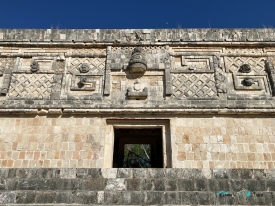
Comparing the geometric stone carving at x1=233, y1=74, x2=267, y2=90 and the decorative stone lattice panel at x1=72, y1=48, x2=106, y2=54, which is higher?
the decorative stone lattice panel at x1=72, y1=48, x2=106, y2=54

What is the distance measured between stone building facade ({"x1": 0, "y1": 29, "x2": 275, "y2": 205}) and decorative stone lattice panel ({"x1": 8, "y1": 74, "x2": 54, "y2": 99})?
23 millimetres

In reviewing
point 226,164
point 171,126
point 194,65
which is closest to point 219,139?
point 226,164

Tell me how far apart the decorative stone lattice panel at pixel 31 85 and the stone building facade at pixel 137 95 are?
0.02 metres

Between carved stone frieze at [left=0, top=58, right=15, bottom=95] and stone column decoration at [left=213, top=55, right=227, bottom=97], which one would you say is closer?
stone column decoration at [left=213, top=55, right=227, bottom=97]

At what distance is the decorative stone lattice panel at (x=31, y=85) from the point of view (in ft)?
22.7

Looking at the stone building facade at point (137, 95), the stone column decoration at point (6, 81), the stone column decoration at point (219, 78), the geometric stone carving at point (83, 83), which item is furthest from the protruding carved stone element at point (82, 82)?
the stone column decoration at point (219, 78)

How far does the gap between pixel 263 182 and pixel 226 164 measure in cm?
247

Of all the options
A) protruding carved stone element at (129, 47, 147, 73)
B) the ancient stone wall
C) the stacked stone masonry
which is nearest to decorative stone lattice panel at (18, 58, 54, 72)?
the ancient stone wall

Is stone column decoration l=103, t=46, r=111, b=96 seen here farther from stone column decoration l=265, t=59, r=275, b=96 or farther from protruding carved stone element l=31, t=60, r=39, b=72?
stone column decoration l=265, t=59, r=275, b=96

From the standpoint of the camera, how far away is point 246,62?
727 centimetres

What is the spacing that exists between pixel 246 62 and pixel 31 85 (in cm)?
518

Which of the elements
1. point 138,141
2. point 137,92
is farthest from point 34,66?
point 138,141

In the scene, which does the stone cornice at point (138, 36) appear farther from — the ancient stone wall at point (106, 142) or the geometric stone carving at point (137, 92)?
the ancient stone wall at point (106, 142)

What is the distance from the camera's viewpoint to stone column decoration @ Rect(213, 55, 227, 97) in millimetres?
6824
